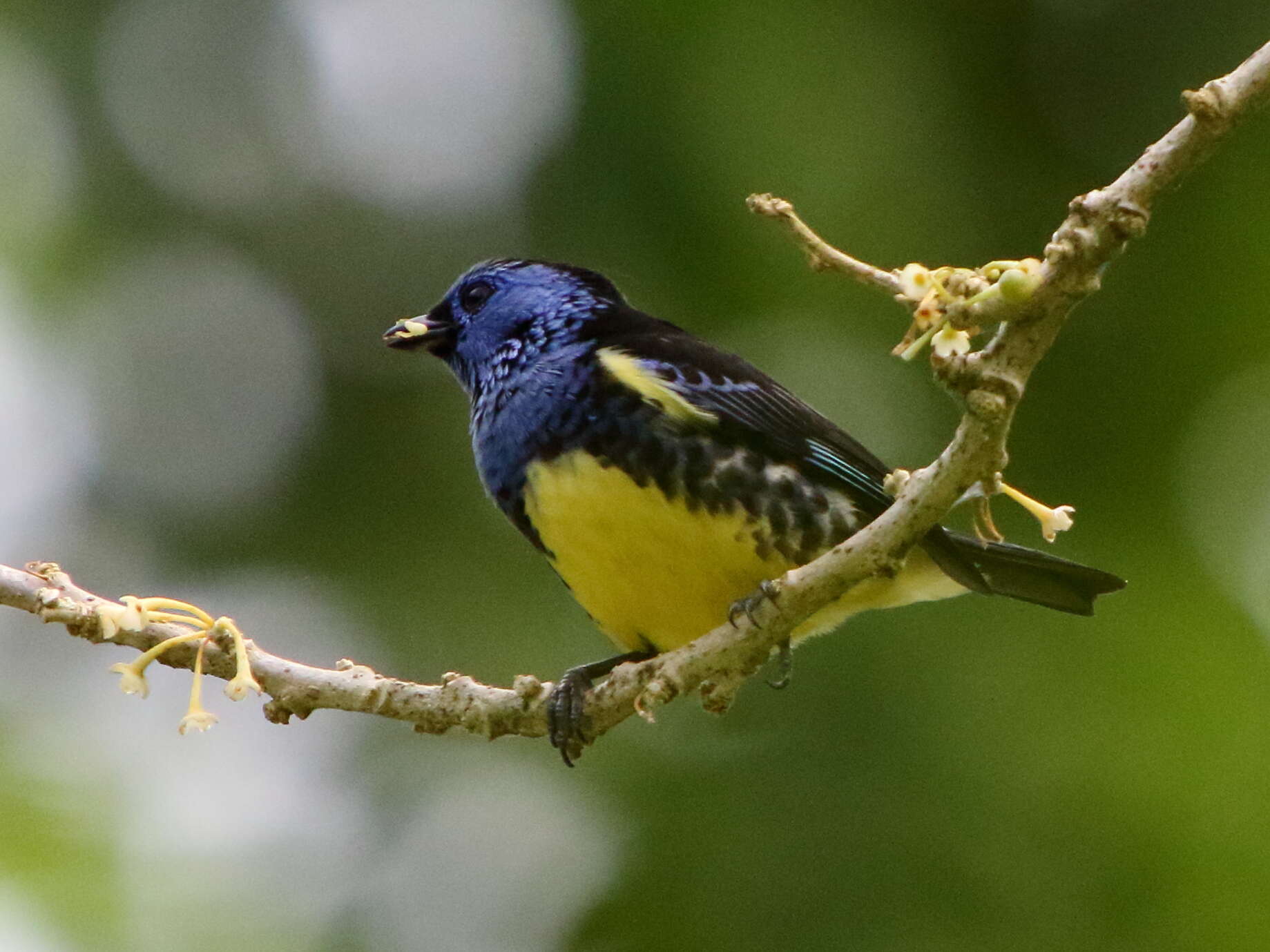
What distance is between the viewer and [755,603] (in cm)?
304

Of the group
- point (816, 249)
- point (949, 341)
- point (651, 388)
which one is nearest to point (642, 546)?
point (651, 388)

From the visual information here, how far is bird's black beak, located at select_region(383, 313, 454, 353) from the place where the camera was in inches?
183

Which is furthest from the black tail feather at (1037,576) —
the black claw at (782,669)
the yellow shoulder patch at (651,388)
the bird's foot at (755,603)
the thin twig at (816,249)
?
the thin twig at (816,249)

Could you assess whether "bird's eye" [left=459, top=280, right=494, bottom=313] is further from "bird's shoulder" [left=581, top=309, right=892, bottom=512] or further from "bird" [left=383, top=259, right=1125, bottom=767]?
"bird's shoulder" [left=581, top=309, right=892, bottom=512]

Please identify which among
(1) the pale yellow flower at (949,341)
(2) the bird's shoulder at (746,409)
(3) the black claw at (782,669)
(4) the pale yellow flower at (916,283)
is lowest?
(1) the pale yellow flower at (949,341)

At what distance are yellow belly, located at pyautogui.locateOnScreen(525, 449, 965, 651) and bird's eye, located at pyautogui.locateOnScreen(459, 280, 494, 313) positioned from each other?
0.96 m

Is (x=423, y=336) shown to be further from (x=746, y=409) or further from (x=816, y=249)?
(x=816, y=249)

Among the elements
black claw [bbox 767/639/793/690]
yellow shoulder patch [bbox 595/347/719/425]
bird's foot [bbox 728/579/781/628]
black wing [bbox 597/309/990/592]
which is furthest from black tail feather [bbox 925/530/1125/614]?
bird's foot [bbox 728/579/781/628]

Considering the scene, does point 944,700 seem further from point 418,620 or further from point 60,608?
point 60,608

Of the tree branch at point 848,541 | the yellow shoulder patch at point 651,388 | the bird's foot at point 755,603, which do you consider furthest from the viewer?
the yellow shoulder patch at point 651,388

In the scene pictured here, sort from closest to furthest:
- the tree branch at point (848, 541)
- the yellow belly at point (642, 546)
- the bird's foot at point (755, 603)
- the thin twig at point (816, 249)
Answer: the tree branch at point (848, 541) < the thin twig at point (816, 249) < the bird's foot at point (755, 603) < the yellow belly at point (642, 546)

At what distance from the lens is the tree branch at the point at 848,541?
85.3 inches

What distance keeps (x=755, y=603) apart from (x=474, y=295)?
75.2 inches

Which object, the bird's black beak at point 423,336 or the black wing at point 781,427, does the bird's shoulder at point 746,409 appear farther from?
the bird's black beak at point 423,336
